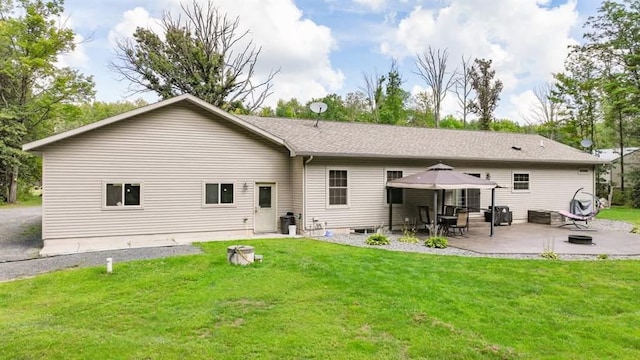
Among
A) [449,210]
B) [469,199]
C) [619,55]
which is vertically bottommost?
[449,210]

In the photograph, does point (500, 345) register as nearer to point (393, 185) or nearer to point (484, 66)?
point (393, 185)

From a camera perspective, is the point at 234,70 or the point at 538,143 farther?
the point at 234,70

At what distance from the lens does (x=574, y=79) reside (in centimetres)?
2772

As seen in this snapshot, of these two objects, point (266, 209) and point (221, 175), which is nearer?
point (221, 175)

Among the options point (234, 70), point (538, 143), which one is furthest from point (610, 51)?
point (234, 70)

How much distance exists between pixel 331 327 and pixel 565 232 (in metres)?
11.4

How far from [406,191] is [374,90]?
2422cm

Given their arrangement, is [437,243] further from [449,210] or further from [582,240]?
[582,240]

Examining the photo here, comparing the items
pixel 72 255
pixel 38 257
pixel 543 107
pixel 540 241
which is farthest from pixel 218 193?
pixel 543 107

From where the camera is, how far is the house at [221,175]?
1000cm

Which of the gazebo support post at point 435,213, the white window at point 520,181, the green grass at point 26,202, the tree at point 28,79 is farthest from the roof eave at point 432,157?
the tree at point 28,79

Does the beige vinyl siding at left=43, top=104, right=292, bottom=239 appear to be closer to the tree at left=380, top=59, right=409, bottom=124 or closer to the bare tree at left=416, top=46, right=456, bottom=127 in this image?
the tree at left=380, top=59, right=409, bottom=124

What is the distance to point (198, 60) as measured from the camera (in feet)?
91.6

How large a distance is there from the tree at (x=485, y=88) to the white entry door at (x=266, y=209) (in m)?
27.7
